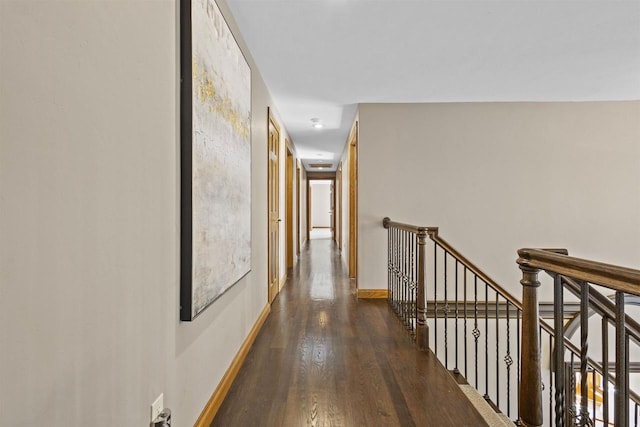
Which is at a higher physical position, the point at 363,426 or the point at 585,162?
the point at 585,162

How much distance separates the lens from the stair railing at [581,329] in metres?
0.85

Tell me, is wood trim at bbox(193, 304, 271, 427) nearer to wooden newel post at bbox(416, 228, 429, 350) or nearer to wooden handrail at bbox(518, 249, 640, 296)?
wooden newel post at bbox(416, 228, 429, 350)

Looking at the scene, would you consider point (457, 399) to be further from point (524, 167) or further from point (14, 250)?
point (524, 167)

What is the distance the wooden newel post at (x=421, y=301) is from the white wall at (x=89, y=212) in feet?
5.87

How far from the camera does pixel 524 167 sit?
4.02m

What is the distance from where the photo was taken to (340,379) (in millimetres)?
2111

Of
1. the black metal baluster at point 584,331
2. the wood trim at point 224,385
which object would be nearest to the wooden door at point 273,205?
the wood trim at point 224,385

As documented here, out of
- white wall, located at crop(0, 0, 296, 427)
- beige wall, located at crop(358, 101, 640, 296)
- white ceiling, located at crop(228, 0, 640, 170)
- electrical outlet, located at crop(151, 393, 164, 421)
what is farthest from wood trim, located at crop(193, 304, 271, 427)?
white ceiling, located at crop(228, 0, 640, 170)

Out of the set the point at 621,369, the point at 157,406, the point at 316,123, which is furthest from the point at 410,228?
the point at 316,123

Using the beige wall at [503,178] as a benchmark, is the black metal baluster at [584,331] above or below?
below

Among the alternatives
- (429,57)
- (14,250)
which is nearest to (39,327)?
(14,250)

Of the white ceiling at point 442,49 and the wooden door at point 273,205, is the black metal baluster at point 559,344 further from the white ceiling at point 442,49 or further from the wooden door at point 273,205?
the wooden door at point 273,205

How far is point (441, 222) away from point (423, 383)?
231 cm

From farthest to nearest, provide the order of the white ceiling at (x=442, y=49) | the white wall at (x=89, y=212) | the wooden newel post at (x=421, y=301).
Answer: the wooden newel post at (x=421, y=301) < the white ceiling at (x=442, y=49) < the white wall at (x=89, y=212)
